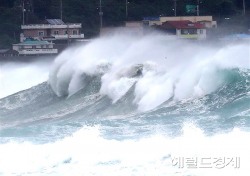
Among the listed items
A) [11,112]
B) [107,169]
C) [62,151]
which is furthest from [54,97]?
[107,169]

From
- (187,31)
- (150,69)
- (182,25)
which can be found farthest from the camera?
(182,25)

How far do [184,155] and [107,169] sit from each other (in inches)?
58.5

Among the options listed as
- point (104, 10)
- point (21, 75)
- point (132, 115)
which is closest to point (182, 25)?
point (104, 10)

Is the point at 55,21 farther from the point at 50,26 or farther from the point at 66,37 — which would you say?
the point at 66,37

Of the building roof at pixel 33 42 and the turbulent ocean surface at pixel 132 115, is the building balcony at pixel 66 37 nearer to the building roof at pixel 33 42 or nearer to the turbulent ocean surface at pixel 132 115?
the building roof at pixel 33 42

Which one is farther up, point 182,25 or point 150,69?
point 182,25

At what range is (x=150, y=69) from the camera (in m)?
26.1

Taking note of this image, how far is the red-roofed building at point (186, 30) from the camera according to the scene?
4925cm

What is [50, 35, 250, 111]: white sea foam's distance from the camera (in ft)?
76.7

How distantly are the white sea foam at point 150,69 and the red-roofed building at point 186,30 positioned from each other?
55.8 feet

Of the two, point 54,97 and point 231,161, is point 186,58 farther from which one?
point 231,161

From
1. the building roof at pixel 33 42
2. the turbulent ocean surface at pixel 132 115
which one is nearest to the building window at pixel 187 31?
the building roof at pixel 33 42

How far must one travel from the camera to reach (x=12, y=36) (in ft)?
171

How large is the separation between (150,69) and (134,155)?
10.4 m
